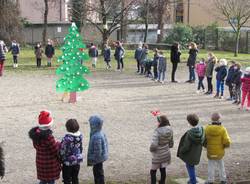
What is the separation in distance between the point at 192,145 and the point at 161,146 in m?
0.55

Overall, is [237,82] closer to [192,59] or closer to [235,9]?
[192,59]

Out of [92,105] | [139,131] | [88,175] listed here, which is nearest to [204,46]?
[92,105]

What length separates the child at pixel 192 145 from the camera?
9383mm

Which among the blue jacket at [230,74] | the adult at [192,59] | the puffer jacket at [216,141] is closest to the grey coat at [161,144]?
the puffer jacket at [216,141]

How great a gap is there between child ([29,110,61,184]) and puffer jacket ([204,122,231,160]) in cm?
276

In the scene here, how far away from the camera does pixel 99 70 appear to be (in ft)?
104

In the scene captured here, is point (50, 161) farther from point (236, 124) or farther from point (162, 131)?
point (236, 124)

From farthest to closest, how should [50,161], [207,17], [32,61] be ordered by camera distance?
[207,17] < [32,61] < [50,161]

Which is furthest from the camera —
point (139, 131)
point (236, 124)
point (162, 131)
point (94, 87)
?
point (94, 87)

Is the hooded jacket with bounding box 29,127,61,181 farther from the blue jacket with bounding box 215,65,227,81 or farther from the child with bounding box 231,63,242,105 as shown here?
the blue jacket with bounding box 215,65,227,81

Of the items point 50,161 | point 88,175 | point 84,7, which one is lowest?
point 88,175

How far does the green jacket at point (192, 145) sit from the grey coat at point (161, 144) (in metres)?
0.26

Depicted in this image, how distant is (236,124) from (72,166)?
8471mm

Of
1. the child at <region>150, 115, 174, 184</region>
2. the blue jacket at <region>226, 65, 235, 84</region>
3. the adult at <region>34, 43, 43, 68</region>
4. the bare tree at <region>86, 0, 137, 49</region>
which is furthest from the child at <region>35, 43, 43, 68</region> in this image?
the child at <region>150, 115, 174, 184</region>
